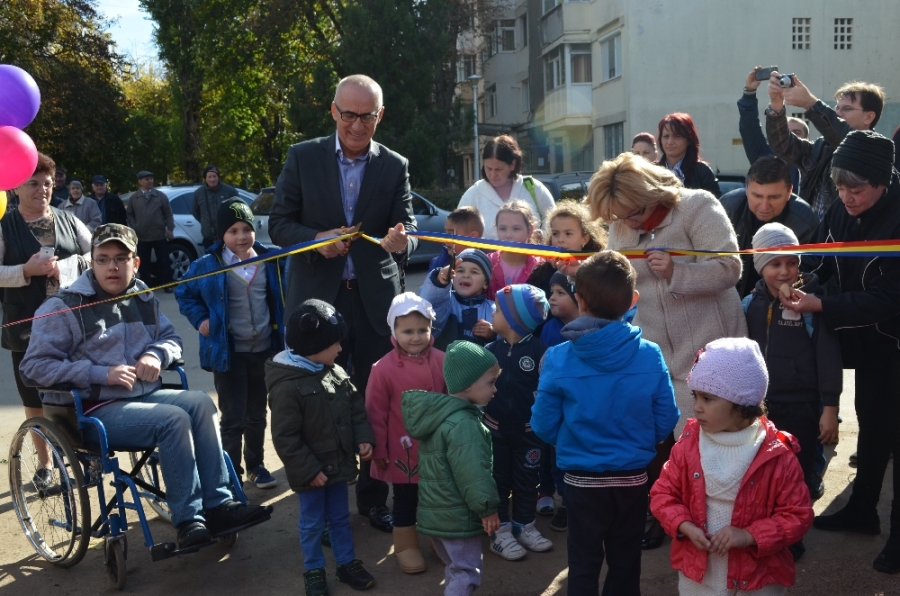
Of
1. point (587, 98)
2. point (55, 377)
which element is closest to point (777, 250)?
point (55, 377)

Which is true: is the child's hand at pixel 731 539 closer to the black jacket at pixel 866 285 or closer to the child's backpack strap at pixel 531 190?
the black jacket at pixel 866 285

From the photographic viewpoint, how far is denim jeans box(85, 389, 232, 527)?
174 inches

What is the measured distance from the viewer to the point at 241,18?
33.8 metres

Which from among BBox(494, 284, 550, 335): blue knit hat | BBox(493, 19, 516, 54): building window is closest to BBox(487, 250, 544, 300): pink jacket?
BBox(494, 284, 550, 335): blue knit hat

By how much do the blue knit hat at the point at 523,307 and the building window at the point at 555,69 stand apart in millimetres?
31495

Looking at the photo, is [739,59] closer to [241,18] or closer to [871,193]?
[241,18]

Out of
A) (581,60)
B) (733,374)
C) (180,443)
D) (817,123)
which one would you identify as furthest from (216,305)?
(581,60)

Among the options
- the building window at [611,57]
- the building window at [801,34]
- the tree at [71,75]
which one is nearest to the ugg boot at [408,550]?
the tree at [71,75]

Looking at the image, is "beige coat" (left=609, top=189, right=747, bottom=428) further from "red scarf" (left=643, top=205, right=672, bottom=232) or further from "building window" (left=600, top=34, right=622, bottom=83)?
"building window" (left=600, top=34, right=622, bottom=83)

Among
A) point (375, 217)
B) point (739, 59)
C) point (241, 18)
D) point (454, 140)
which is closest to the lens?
point (375, 217)

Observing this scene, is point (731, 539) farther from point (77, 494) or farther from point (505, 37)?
point (505, 37)

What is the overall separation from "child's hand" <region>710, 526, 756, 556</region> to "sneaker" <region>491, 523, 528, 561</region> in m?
1.56

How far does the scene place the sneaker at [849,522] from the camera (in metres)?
4.71

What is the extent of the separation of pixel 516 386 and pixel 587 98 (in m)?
30.8
